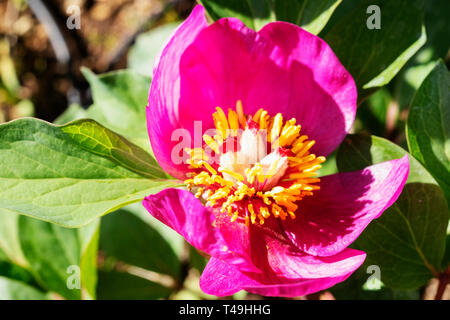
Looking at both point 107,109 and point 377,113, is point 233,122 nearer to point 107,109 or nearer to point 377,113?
point 107,109

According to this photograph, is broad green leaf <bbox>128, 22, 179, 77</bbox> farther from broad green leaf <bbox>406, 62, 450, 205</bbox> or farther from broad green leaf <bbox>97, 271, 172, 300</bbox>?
broad green leaf <bbox>406, 62, 450, 205</bbox>

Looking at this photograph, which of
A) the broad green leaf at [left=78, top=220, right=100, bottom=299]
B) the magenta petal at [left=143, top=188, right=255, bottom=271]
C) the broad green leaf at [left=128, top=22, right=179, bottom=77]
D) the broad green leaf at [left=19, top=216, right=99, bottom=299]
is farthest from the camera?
the broad green leaf at [left=128, top=22, right=179, bottom=77]

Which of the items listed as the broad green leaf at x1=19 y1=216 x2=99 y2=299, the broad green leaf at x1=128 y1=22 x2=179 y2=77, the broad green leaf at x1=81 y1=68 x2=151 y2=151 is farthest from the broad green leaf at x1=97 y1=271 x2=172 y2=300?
the broad green leaf at x1=128 y1=22 x2=179 y2=77

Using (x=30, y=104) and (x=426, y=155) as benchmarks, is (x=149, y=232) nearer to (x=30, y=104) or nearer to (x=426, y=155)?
(x=426, y=155)

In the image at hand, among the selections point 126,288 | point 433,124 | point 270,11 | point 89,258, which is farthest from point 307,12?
point 126,288

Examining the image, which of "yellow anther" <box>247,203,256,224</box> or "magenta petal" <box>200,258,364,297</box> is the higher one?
"yellow anther" <box>247,203,256,224</box>
